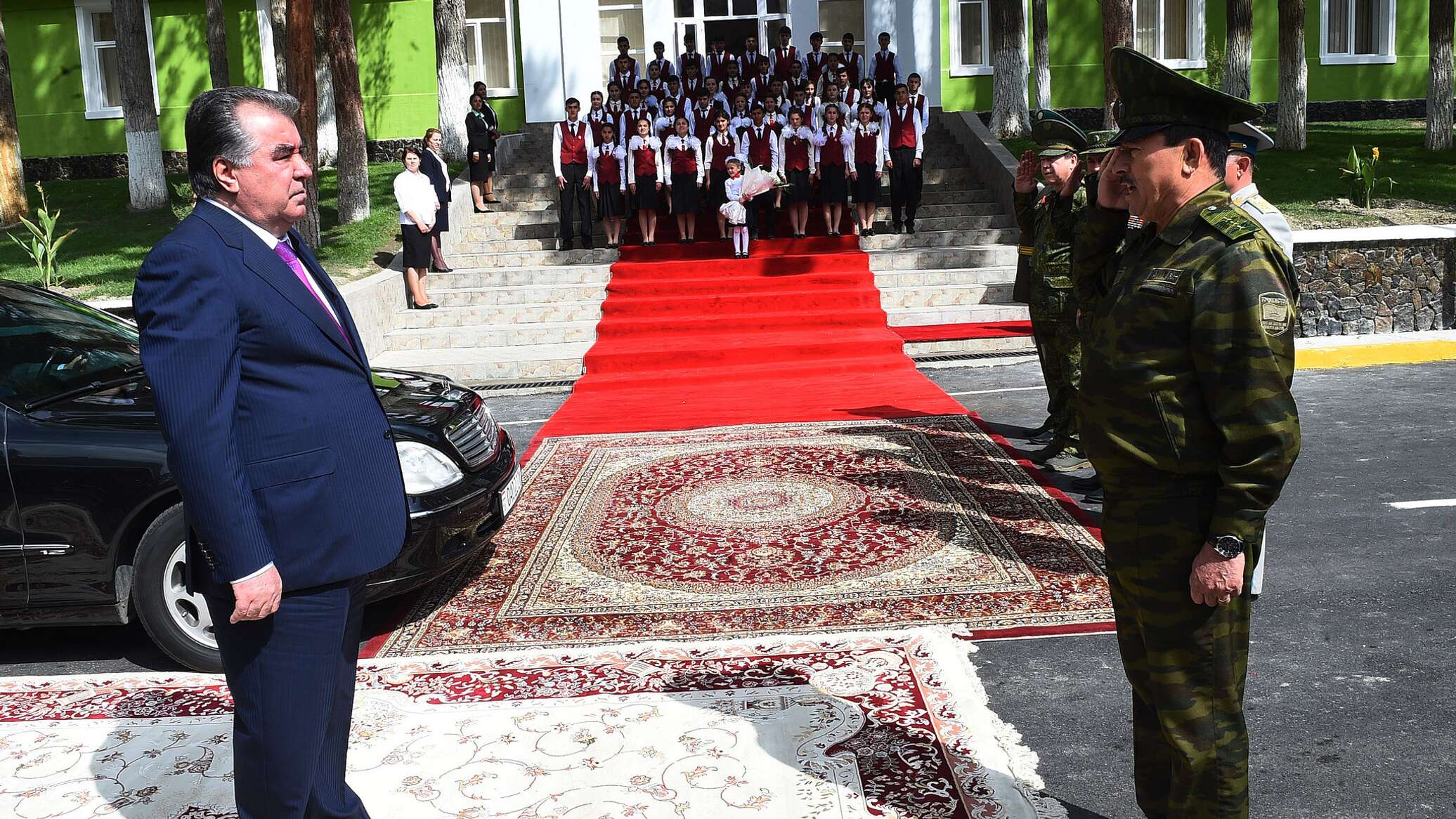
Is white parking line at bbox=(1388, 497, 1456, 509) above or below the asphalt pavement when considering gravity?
above

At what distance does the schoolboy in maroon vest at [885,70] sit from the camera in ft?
62.3

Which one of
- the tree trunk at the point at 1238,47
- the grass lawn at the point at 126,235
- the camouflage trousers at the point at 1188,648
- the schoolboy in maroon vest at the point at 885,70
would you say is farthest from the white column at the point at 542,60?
the camouflage trousers at the point at 1188,648

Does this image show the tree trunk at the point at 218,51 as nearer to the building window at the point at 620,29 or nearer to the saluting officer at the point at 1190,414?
the building window at the point at 620,29

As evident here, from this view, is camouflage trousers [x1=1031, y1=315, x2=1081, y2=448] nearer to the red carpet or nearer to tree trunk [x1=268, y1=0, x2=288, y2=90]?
the red carpet

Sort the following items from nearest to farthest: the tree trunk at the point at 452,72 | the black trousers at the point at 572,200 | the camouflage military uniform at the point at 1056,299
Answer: the camouflage military uniform at the point at 1056,299, the black trousers at the point at 572,200, the tree trunk at the point at 452,72

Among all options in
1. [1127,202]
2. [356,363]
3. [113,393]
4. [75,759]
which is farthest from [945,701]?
[113,393]

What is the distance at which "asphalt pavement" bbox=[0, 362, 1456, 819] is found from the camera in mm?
3713

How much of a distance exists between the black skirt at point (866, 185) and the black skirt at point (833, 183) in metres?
0.19

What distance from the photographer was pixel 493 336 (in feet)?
45.4

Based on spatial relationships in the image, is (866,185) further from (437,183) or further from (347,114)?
(347,114)

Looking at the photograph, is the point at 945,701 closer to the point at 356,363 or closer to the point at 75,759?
the point at 356,363

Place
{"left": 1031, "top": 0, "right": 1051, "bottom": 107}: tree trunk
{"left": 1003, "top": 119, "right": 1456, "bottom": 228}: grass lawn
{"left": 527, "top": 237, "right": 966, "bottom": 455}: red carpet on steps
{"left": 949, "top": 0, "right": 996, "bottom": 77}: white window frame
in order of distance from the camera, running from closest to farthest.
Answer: {"left": 527, "top": 237, "right": 966, "bottom": 455}: red carpet on steps
{"left": 1003, "top": 119, "right": 1456, "bottom": 228}: grass lawn
{"left": 1031, "top": 0, "right": 1051, "bottom": 107}: tree trunk
{"left": 949, "top": 0, "right": 996, "bottom": 77}: white window frame

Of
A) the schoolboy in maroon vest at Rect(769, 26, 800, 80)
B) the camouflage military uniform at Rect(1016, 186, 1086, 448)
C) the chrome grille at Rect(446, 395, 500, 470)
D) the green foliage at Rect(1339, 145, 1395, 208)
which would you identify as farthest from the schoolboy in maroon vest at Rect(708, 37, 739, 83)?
the chrome grille at Rect(446, 395, 500, 470)

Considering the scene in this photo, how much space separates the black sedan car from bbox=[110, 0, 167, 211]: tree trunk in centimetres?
1774
